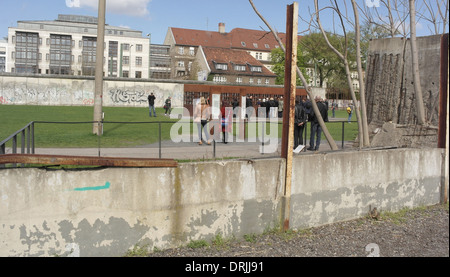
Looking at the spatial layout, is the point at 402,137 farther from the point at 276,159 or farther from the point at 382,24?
the point at 276,159

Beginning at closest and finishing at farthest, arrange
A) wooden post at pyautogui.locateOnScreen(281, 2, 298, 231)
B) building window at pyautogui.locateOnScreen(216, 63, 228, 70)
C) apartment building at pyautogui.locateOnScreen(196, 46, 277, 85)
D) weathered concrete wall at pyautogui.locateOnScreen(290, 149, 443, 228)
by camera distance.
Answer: wooden post at pyautogui.locateOnScreen(281, 2, 298, 231) → weathered concrete wall at pyautogui.locateOnScreen(290, 149, 443, 228) → apartment building at pyautogui.locateOnScreen(196, 46, 277, 85) → building window at pyautogui.locateOnScreen(216, 63, 228, 70)

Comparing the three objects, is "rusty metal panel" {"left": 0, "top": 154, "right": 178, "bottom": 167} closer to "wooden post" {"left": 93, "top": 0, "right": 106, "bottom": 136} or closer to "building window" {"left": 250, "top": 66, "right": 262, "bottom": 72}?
"wooden post" {"left": 93, "top": 0, "right": 106, "bottom": 136}

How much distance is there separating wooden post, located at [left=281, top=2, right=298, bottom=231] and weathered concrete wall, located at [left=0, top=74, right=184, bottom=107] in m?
36.4

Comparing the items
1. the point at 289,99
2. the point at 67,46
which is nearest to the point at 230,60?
the point at 67,46

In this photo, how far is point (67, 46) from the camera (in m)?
101

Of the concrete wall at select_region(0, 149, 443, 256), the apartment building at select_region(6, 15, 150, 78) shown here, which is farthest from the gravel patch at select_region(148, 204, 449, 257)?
the apartment building at select_region(6, 15, 150, 78)

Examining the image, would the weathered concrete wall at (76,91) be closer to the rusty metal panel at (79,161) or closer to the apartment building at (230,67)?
the rusty metal panel at (79,161)

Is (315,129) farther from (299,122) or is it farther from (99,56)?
(99,56)

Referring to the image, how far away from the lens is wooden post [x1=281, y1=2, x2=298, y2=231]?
248 inches

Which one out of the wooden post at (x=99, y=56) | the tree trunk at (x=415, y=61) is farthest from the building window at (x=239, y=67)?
the tree trunk at (x=415, y=61)

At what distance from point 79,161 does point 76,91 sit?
37.7 m

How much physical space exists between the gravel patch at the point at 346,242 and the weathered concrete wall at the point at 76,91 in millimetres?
36717
